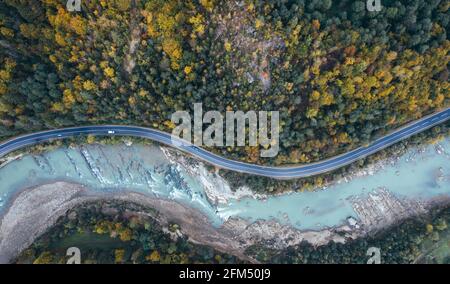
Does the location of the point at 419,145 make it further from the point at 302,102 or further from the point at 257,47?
the point at 257,47

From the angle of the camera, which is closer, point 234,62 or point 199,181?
point 234,62

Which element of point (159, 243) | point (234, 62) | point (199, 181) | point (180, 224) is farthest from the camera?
point (180, 224)

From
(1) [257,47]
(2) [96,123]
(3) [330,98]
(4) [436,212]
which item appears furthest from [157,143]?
(4) [436,212]

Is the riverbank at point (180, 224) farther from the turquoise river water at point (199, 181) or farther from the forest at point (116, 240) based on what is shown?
the forest at point (116, 240)

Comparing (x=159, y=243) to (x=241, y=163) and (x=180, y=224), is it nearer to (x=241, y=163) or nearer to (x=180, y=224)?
(x=180, y=224)

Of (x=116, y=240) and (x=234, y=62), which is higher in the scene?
(x=234, y=62)

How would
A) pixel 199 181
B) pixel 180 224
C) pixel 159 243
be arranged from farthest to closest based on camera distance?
pixel 180 224
pixel 199 181
pixel 159 243

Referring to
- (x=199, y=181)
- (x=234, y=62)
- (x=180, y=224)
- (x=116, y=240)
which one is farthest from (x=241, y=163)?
(x=116, y=240)
